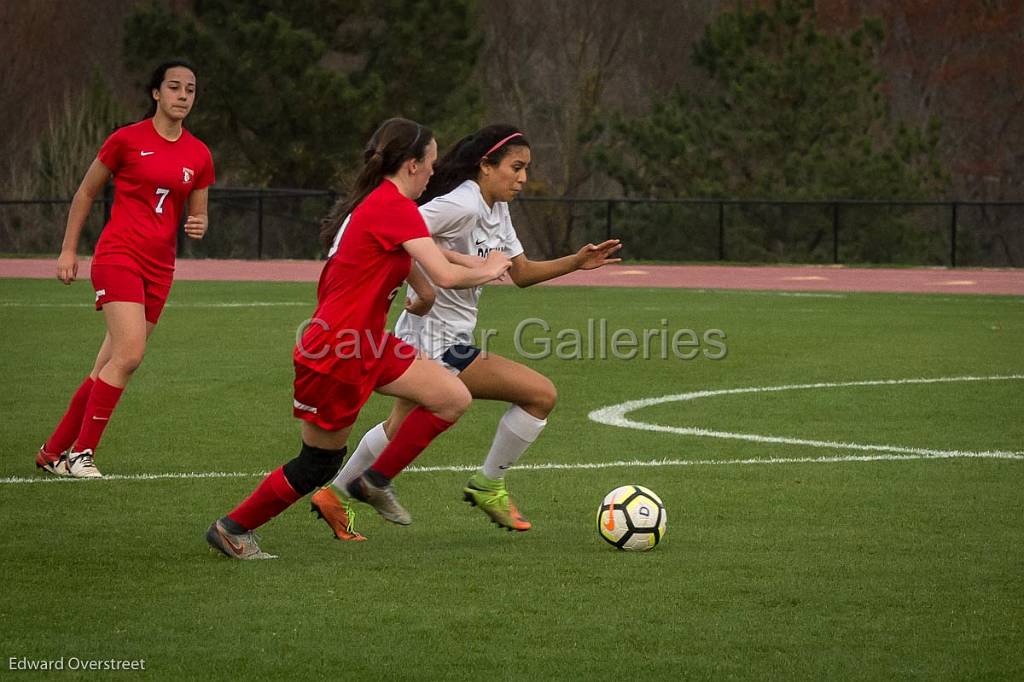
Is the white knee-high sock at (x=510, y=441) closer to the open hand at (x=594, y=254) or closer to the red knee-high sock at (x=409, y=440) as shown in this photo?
the red knee-high sock at (x=409, y=440)

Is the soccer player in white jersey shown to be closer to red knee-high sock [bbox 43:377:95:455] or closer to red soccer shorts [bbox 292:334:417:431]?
red soccer shorts [bbox 292:334:417:431]

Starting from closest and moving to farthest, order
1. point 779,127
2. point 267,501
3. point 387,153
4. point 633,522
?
point 267,501
point 387,153
point 633,522
point 779,127

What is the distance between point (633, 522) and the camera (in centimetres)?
670

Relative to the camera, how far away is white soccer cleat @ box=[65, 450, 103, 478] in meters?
8.50

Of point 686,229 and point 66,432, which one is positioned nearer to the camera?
point 66,432

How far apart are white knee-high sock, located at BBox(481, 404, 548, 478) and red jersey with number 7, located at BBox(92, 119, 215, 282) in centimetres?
235

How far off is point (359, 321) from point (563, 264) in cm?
154

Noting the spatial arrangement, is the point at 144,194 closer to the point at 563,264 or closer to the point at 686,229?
the point at 563,264

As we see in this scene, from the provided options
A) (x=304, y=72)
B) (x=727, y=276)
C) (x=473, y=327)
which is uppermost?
(x=304, y=72)

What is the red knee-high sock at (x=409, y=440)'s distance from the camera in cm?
698

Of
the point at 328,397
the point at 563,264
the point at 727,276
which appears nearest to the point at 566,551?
the point at 328,397

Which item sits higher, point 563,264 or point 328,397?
point 563,264

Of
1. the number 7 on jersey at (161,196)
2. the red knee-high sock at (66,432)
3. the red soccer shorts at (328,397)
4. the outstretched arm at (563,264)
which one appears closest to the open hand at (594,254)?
the outstretched arm at (563,264)

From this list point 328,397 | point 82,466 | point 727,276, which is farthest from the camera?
point 727,276
